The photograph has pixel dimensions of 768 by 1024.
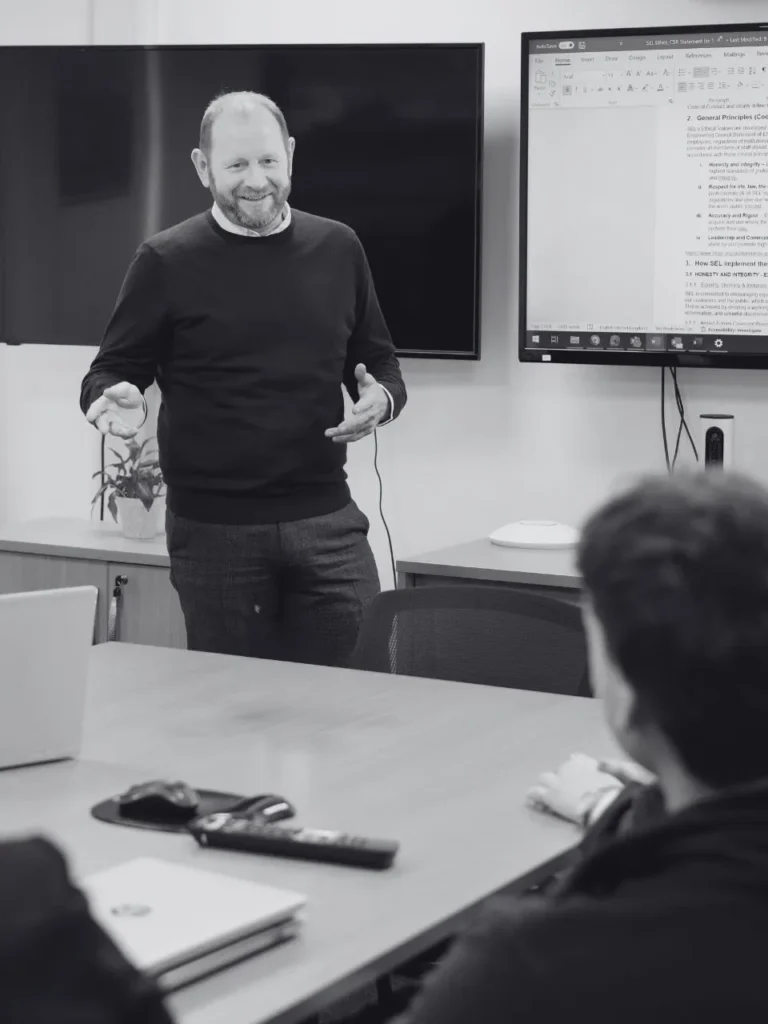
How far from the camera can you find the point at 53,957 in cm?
54

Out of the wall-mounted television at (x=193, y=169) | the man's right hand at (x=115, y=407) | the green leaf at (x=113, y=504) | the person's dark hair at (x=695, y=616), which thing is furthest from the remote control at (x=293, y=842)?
the green leaf at (x=113, y=504)

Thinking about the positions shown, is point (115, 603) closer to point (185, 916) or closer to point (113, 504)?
point (113, 504)

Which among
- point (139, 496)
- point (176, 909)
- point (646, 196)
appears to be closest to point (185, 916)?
point (176, 909)

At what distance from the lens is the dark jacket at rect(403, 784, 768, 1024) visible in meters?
0.78

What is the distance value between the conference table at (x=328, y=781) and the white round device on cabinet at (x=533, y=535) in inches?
53.8

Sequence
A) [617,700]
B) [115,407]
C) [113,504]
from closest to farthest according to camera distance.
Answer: [617,700]
[115,407]
[113,504]

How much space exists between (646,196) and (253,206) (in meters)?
1.15

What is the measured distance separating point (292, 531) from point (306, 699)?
81cm

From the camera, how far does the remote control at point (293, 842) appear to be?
4.71ft

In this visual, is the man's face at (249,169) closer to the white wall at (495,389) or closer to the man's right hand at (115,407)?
the man's right hand at (115,407)

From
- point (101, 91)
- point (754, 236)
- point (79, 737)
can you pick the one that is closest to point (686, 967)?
point (79, 737)

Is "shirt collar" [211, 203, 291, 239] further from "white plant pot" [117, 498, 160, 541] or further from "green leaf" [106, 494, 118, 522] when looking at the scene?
"green leaf" [106, 494, 118, 522]

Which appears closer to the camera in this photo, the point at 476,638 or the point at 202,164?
the point at 476,638

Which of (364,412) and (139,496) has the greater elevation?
(364,412)
